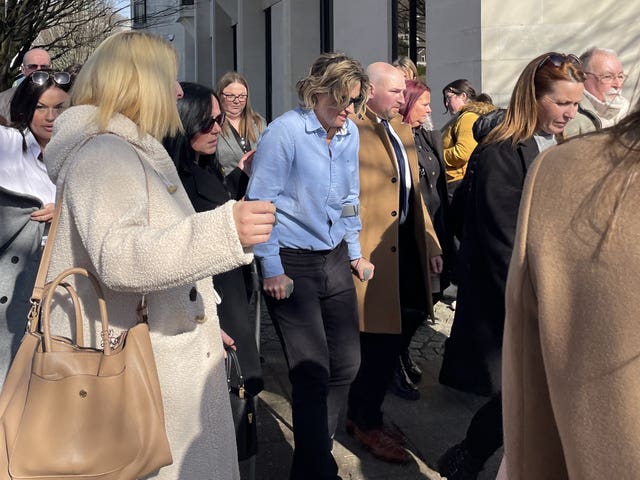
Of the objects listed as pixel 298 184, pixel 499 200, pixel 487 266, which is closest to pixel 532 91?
pixel 499 200

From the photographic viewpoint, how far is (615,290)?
0.91 m

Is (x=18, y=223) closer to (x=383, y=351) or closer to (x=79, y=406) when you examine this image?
(x=79, y=406)

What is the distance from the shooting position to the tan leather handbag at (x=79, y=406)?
1.76 metres

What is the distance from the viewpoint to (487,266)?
10.1 ft

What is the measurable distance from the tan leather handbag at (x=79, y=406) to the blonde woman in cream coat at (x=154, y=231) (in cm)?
13

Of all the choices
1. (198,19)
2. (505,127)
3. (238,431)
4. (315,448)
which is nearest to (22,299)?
(238,431)

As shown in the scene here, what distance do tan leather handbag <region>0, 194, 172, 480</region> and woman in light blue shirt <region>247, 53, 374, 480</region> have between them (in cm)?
136

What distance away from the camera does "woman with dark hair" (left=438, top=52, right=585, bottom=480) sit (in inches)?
120

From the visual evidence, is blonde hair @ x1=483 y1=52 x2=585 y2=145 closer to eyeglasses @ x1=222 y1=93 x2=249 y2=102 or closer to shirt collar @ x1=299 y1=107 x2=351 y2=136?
shirt collar @ x1=299 y1=107 x2=351 y2=136

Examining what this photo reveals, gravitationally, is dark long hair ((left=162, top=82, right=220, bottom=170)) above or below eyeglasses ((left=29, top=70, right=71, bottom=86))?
below

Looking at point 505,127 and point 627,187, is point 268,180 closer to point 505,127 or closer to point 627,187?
point 505,127

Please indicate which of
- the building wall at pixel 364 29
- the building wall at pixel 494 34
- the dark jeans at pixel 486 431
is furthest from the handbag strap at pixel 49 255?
the building wall at pixel 364 29

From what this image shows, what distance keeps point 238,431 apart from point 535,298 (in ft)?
6.70

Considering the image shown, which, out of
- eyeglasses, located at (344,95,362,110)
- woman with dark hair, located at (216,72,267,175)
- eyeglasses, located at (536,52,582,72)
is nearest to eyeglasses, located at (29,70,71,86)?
eyeglasses, located at (344,95,362,110)
